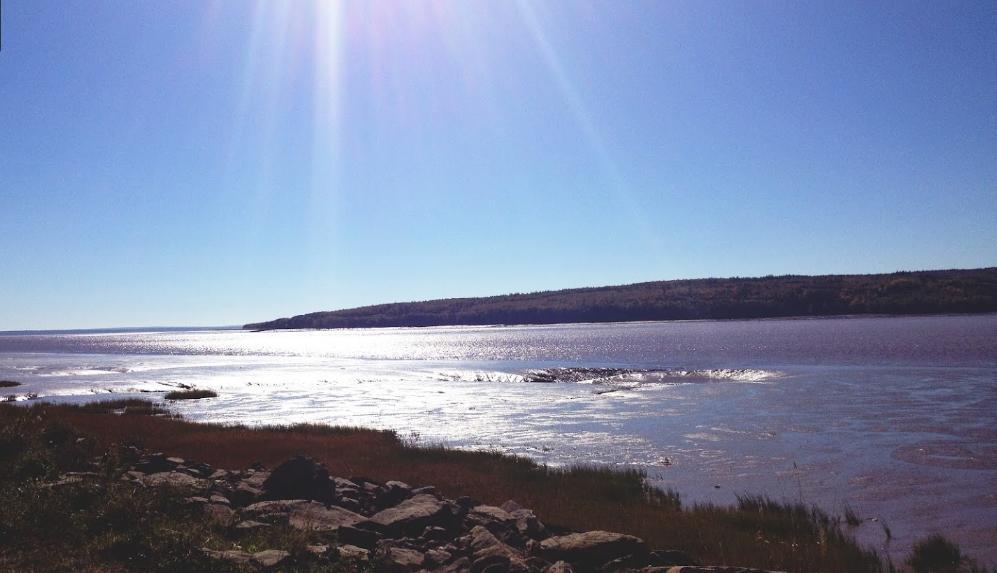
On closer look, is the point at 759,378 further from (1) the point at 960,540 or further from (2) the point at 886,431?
(1) the point at 960,540

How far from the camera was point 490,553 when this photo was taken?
10.2 meters

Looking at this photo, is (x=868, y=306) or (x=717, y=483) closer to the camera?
(x=717, y=483)

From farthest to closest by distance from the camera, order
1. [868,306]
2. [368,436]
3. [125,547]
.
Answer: [868,306]
[368,436]
[125,547]

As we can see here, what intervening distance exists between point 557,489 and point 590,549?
6.56 metres

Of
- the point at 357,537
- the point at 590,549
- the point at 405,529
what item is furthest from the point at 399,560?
the point at 590,549

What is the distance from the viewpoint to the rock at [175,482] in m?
13.2

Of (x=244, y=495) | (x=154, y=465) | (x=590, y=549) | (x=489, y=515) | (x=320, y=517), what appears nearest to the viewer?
(x=590, y=549)

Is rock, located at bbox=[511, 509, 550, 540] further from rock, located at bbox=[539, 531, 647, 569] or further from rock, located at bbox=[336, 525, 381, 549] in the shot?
rock, located at bbox=[336, 525, 381, 549]

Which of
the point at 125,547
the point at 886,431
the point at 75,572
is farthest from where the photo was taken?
the point at 886,431

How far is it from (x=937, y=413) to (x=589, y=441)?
15.5 m

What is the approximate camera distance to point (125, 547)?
9.45 m

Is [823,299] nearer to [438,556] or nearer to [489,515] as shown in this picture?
[489,515]

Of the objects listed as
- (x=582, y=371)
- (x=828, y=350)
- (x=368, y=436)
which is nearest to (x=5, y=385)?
(x=368, y=436)

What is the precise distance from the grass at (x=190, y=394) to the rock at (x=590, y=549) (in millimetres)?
40469
